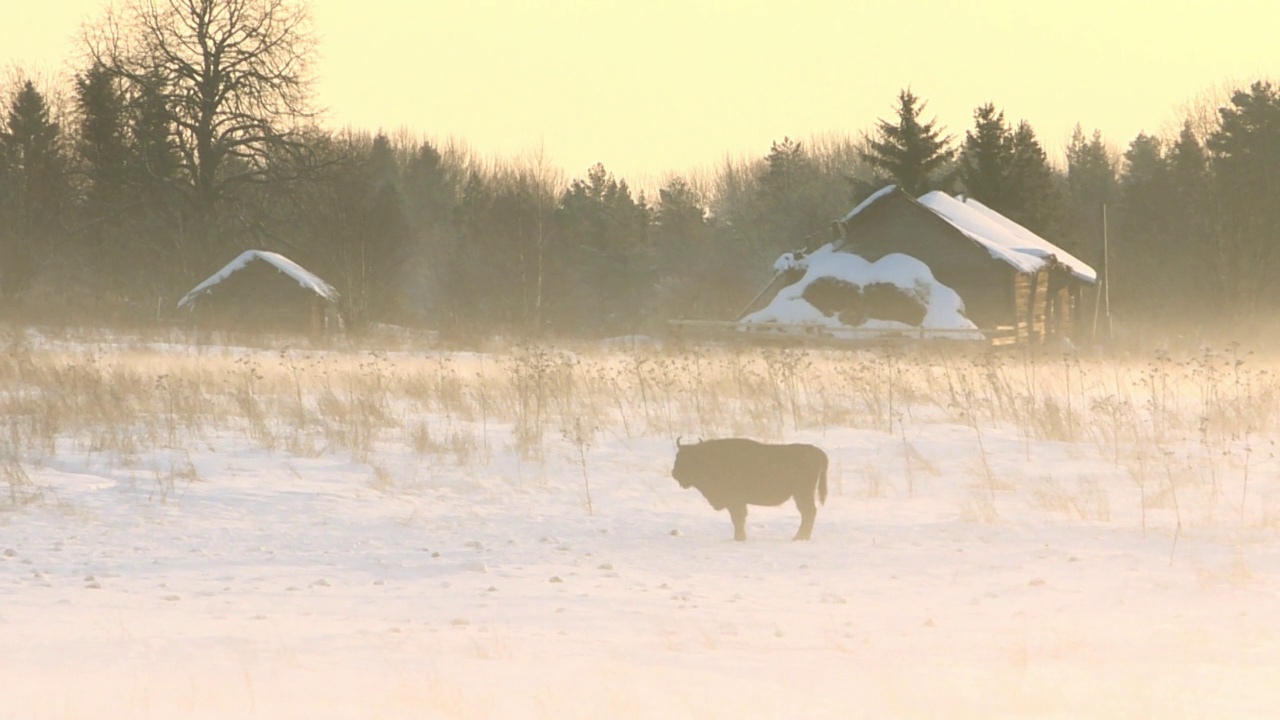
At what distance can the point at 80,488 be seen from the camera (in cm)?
959

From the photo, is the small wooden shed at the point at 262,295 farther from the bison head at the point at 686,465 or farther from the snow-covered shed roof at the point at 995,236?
the bison head at the point at 686,465

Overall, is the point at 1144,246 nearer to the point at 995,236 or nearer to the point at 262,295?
the point at 995,236

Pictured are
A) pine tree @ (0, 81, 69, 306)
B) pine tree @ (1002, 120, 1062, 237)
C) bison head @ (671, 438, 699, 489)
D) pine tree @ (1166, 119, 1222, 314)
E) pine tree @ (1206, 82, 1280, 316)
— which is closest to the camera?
bison head @ (671, 438, 699, 489)

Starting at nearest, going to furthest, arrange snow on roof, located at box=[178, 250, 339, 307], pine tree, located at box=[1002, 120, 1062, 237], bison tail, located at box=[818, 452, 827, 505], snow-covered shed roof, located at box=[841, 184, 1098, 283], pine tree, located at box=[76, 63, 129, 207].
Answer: bison tail, located at box=[818, 452, 827, 505] < snow-covered shed roof, located at box=[841, 184, 1098, 283] < snow on roof, located at box=[178, 250, 339, 307] < pine tree, located at box=[76, 63, 129, 207] < pine tree, located at box=[1002, 120, 1062, 237]

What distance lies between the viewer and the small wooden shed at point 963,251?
3769cm

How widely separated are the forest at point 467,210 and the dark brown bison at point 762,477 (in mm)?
26667

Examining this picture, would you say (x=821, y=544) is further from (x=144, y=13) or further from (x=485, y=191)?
(x=485, y=191)

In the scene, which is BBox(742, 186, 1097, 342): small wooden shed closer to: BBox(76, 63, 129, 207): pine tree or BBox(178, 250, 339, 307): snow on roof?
BBox(178, 250, 339, 307): snow on roof

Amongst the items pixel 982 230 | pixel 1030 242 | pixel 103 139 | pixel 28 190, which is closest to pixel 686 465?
pixel 982 230

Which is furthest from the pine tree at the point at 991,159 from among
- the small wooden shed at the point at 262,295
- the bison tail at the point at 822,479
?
the bison tail at the point at 822,479

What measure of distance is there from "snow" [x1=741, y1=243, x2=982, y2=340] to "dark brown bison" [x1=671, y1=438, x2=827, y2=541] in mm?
27469

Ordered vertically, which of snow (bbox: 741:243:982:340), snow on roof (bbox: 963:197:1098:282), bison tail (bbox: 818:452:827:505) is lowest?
bison tail (bbox: 818:452:827:505)

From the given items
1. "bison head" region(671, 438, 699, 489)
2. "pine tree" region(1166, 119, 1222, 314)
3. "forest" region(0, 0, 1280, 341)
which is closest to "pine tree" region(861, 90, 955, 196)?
"forest" region(0, 0, 1280, 341)

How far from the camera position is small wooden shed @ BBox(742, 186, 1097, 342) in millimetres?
37688
